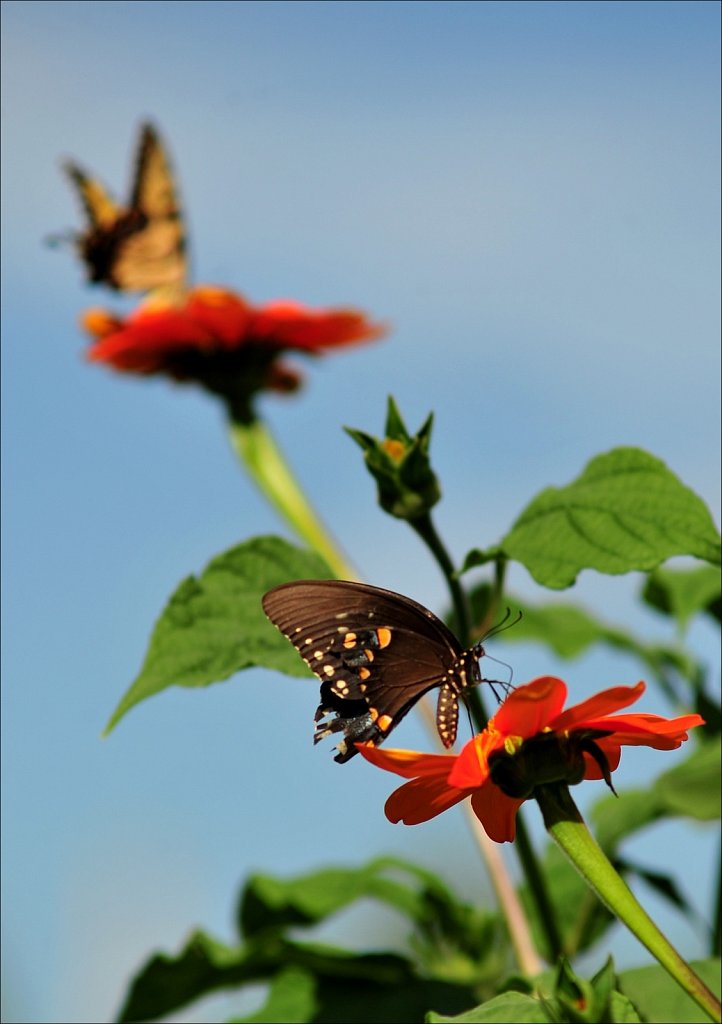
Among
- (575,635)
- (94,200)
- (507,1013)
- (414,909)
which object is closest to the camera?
(507,1013)

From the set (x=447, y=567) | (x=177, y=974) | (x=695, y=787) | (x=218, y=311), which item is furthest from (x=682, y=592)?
(x=218, y=311)

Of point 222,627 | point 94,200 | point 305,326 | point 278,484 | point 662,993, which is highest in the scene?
point 94,200

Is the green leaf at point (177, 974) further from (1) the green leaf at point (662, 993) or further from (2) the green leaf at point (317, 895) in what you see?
(1) the green leaf at point (662, 993)

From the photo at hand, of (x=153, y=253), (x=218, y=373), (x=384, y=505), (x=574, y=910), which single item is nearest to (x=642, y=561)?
(x=384, y=505)

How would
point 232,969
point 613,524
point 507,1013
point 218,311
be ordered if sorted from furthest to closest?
point 218,311 < point 232,969 < point 613,524 < point 507,1013

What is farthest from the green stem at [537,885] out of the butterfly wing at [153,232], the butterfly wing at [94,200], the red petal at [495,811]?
the butterfly wing at [94,200]

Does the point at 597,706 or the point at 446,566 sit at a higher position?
the point at 446,566

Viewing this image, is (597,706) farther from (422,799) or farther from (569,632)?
(569,632)
